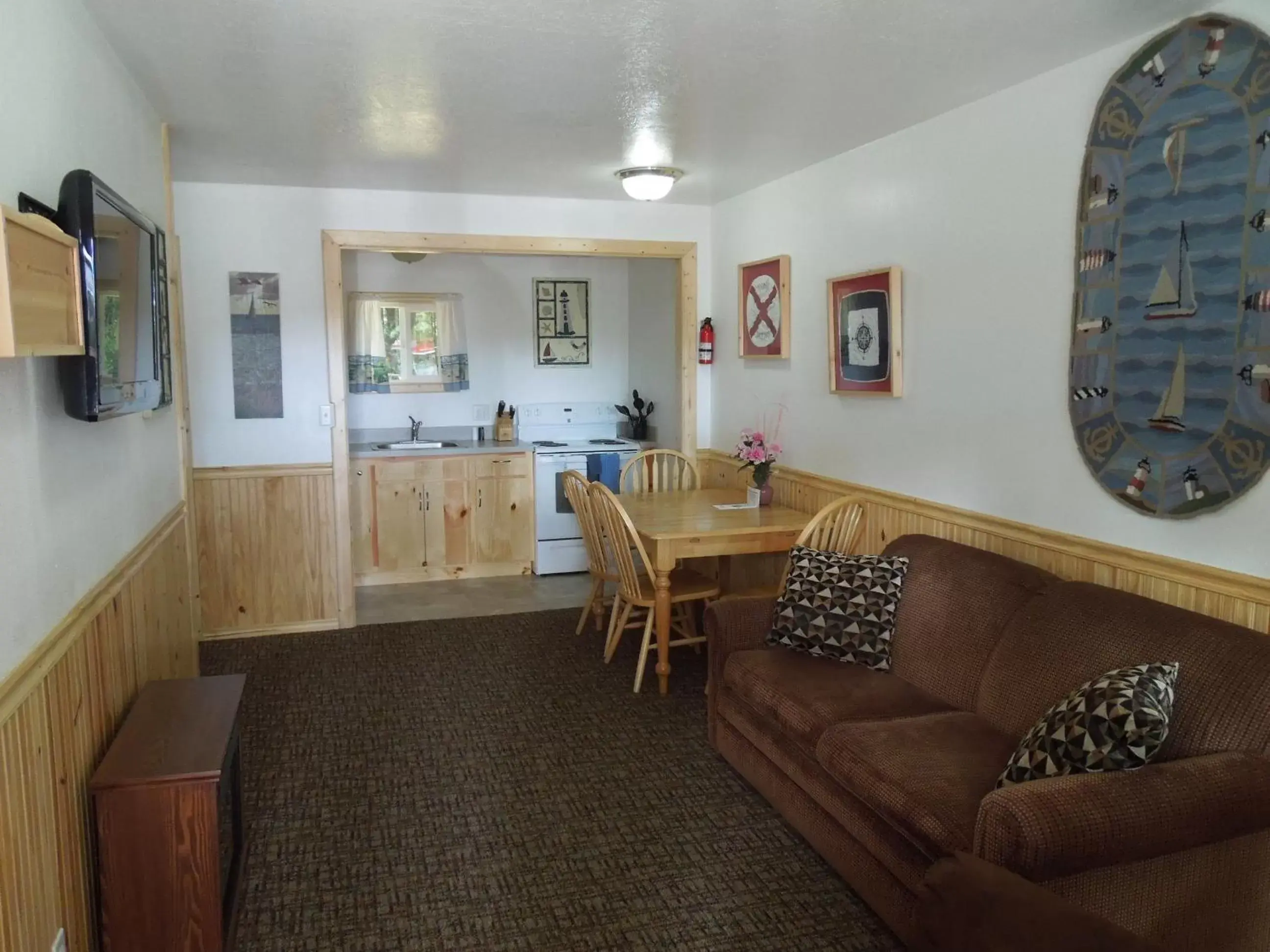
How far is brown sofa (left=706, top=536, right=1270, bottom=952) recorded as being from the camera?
1830 millimetres

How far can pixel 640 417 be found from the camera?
691cm

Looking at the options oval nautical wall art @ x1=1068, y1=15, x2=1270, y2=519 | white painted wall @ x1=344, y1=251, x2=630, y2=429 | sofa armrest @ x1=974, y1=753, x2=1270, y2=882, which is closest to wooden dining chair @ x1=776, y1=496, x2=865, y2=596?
oval nautical wall art @ x1=1068, y1=15, x2=1270, y2=519

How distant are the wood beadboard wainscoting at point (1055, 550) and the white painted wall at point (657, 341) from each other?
68.8 inches

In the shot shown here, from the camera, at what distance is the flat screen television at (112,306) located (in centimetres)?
207

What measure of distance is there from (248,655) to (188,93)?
105 inches

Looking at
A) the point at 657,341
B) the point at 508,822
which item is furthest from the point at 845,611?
the point at 657,341

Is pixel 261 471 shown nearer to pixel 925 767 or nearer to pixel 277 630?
pixel 277 630

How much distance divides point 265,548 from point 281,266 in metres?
1.49

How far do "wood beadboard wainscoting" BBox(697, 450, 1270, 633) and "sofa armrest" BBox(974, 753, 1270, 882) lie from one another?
2.02 ft

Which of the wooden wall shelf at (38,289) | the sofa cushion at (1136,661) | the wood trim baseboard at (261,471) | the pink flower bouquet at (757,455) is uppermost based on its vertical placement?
the wooden wall shelf at (38,289)

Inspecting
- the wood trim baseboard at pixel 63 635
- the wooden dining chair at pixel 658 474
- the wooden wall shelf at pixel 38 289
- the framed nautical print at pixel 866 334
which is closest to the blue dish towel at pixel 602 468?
the wooden dining chair at pixel 658 474

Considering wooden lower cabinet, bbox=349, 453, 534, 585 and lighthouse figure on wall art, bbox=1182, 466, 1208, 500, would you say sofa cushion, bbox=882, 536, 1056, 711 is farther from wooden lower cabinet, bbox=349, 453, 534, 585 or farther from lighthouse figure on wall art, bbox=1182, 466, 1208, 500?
wooden lower cabinet, bbox=349, 453, 534, 585

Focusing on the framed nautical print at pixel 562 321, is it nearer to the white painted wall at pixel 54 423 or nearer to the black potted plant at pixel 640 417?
the black potted plant at pixel 640 417

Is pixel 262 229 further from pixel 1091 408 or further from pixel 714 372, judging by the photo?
pixel 1091 408
